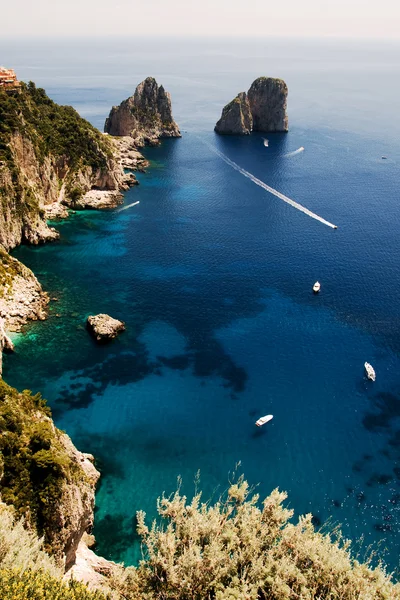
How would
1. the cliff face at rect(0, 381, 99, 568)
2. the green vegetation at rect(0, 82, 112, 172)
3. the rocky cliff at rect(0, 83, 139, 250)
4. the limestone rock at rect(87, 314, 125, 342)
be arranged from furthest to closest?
the green vegetation at rect(0, 82, 112, 172) → the rocky cliff at rect(0, 83, 139, 250) → the limestone rock at rect(87, 314, 125, 342) → the cliff face at rect(0, 381, 99, 568)

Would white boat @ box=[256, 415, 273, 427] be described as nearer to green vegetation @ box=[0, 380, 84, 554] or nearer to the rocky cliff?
green vegetation @ box=[0, 380, 84, 554]

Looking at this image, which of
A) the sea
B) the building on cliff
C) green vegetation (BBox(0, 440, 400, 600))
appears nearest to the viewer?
green vegetation (BBox(0, 440, 400, 600))

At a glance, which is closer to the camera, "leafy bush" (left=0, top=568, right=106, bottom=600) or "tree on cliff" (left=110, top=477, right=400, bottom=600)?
"leafy bush" (left=0, top=568, right=106, bottom=600)

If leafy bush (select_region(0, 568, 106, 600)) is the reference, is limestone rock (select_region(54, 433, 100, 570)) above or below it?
below

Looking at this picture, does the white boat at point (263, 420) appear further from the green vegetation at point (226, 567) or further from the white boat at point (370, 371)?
the green vegetation at point (226, 567)

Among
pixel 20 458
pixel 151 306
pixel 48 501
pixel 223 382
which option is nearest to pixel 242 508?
pixel 48 501

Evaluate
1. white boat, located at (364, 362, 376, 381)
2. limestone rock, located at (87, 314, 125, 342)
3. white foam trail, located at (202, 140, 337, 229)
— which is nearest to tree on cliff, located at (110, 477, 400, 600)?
white boat, located at (364, 362, 376, 381)

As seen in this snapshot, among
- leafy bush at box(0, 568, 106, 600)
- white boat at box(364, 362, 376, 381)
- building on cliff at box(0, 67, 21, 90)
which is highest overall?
building on cliff at box(0, 67, 21, 90)

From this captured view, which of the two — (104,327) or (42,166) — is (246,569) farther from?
(42,166)
